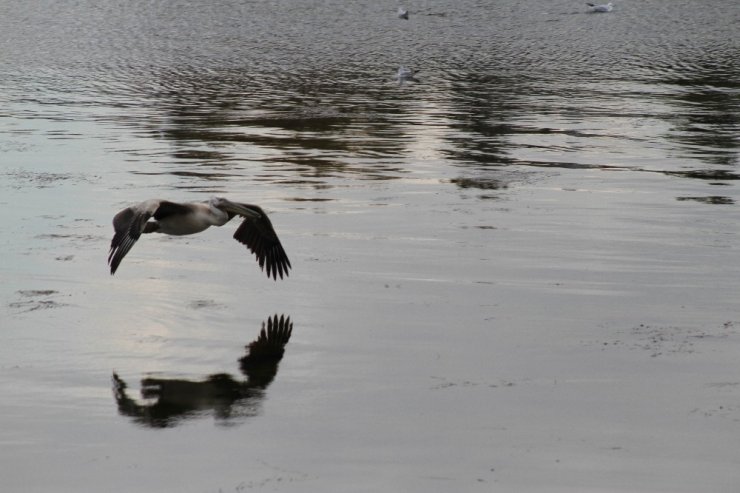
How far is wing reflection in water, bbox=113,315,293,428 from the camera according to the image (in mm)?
7867

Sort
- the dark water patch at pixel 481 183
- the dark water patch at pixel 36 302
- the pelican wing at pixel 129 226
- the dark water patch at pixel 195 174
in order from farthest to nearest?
the dark water patch at pixel 195 174, the dark water patch at pixel 481 183, the dark water patch at pixel 36 302, the pelican wing at pixel 129 226

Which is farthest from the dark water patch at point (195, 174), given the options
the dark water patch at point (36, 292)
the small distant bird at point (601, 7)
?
the small distant bird at point (601, 7)

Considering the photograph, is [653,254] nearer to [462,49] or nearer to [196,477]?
[196,477]

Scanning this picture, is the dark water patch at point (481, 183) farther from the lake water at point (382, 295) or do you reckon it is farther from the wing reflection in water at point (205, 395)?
the wing reflection in water at point (205, 395)

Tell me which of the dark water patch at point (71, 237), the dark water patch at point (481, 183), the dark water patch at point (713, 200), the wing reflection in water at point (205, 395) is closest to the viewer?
the wing reflection in water at point (205, 395)

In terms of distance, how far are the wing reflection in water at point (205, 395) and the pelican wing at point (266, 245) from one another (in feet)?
5.74

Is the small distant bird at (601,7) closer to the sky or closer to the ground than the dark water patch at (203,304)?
closer to the ground

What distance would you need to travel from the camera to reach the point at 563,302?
33.6 ft

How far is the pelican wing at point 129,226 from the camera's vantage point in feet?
31.2

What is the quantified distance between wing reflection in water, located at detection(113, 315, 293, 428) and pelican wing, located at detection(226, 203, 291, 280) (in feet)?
5.74

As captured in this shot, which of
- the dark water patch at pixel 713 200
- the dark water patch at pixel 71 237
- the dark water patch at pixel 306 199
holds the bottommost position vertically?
the dark water patch at pixel 713 200

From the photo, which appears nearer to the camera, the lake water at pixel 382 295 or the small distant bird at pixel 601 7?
the lake water at pixel 382 295

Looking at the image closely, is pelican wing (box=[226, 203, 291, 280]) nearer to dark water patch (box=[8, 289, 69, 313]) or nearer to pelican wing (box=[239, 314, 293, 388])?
pelican wing (box=[239, 314, 293, 388])

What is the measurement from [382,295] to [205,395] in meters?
2.53
